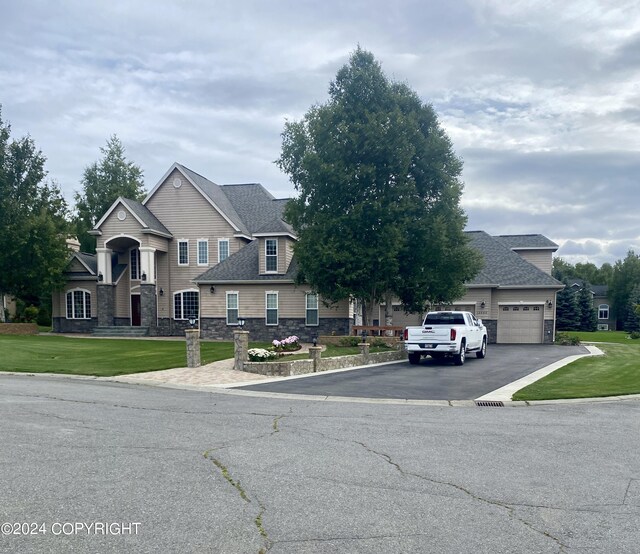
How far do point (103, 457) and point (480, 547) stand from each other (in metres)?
4.99

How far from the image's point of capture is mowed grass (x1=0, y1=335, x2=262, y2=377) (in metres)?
18.5

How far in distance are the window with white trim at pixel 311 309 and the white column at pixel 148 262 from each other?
11.5 metres

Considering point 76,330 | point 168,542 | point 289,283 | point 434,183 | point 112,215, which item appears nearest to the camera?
point 168,542

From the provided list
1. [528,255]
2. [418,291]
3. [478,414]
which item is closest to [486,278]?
[528,255]

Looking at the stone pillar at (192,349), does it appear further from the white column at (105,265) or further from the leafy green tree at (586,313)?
the leafy green tree at (586,313)

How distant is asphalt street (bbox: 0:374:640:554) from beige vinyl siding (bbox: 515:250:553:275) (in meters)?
29.3

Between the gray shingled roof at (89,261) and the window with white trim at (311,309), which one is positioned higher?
the gray shingled roof at (89,261)

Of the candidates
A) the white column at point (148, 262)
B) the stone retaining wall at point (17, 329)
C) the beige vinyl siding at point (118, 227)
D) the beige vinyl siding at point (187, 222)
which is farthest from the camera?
the stone retaining wall at point (17, 329)

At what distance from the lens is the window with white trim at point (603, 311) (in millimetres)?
80062

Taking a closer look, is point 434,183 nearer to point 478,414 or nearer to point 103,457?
point 478,414

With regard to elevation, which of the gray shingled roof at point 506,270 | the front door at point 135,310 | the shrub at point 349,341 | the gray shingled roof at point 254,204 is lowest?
the shrub at point 349,341

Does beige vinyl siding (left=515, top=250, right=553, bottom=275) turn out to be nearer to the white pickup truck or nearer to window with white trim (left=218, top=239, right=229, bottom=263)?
the white pickup truck

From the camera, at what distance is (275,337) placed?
109 ft

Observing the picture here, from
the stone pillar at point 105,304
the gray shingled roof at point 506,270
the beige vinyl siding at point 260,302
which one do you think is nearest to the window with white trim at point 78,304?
the stone pillar at point 105,304
